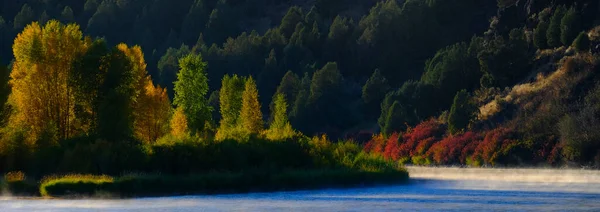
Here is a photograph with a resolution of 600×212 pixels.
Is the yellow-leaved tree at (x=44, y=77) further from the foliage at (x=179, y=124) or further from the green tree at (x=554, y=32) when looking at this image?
the green tree at (x=554, y=32)

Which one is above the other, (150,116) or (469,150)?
(150,116)

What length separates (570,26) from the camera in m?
162

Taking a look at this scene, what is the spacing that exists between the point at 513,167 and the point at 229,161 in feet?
194

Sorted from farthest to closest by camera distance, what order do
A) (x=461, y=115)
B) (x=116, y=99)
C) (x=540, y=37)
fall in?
1. (x=540, y=37)
2. (x=461, y=115)
3. (x=116, y=99)

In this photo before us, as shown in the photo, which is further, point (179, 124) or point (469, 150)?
point (469, 150)

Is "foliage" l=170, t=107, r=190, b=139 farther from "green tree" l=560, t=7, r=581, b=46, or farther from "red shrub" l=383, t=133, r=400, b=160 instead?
"green tree" l=560, t=7, r=581, b=46

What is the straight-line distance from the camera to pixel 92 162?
3494 inches

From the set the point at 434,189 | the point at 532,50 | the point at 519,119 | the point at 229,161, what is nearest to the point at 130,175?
the point at 229,161

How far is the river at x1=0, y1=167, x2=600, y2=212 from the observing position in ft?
234

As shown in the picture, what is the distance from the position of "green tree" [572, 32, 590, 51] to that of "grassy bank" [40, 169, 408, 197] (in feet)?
204

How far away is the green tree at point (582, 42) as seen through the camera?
157 meters

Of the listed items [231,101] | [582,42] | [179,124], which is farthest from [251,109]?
[582,42]

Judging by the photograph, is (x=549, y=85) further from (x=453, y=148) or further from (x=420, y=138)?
(x=420, y=138)

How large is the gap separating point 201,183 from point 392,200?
16785 mm
